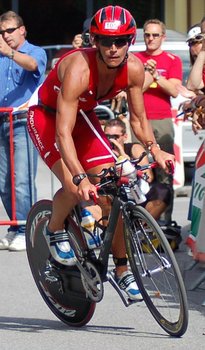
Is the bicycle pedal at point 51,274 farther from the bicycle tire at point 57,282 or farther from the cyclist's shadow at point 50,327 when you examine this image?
the cyclist's shadow at point 50,327

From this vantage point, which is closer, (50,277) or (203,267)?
(50,277)

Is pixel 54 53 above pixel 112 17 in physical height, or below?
below

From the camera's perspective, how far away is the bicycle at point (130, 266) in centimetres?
629

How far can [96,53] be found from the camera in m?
6.55

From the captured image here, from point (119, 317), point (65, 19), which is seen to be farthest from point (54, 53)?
point (119, 317)

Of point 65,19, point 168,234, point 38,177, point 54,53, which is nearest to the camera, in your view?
point 168,234

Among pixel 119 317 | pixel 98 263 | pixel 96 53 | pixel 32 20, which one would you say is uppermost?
pixel 96 53

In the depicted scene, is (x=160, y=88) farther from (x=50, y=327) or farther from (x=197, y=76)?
(x=50, y=327)

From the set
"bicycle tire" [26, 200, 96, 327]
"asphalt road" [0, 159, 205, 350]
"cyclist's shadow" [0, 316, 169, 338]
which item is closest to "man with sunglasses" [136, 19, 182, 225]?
"asphalt road" [0, 159, 205, 350]

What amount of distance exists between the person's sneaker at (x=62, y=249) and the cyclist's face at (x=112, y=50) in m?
1.13

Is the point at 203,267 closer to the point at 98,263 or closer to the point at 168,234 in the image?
the point at 168,234

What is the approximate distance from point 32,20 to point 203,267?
55.9 feet

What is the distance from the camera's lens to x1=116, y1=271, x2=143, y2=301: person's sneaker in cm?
658

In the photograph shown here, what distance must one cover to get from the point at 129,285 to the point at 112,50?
4.49ft
